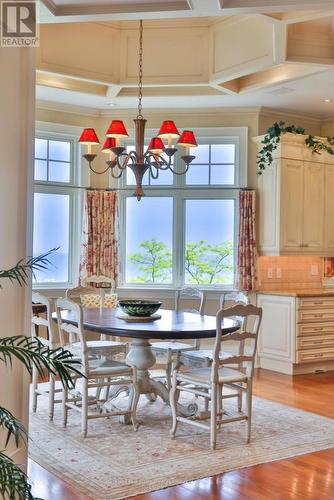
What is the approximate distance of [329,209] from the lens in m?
7.30

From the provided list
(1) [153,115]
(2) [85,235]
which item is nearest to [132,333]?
(2) [85,235]

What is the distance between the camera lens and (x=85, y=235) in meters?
7.00

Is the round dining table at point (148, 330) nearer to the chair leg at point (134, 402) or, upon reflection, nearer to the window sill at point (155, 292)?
the chair leg at point (134, 402)

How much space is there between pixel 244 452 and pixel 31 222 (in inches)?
84.7

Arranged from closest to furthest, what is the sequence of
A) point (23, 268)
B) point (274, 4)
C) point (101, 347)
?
point (23, 268)
point (274, 4)
point (101, 347)

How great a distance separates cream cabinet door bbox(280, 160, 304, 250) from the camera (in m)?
6.86

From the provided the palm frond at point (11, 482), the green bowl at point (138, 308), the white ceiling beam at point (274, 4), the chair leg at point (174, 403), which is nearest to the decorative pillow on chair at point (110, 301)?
the green bowl at point (138, 308)

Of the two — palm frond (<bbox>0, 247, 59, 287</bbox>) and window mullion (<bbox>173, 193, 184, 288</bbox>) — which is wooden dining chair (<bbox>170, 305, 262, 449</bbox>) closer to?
palm frond (<bbox>0, 247, 59, 287</bbox>)

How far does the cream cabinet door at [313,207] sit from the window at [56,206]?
2.82 metres

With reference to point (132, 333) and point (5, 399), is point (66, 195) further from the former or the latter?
point (5, 399)

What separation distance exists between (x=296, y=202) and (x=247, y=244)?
0.78 m

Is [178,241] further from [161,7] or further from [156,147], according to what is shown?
[161,7]

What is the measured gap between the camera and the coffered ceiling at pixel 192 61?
215 inches

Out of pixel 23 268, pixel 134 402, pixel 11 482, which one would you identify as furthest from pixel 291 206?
pixel 11 482
